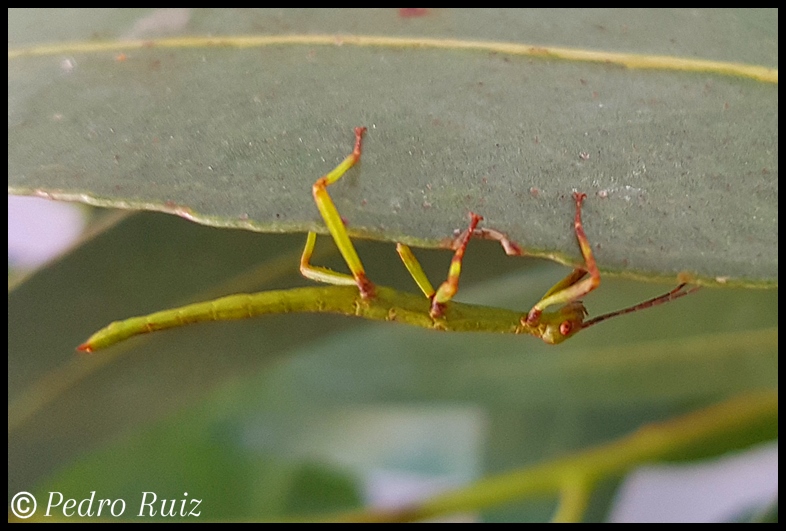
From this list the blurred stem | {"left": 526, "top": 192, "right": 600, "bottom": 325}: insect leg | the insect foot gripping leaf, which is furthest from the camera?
the blurred stem

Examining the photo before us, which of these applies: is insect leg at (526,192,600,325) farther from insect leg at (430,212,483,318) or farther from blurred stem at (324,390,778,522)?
blurred stem at (324,390,778,522)

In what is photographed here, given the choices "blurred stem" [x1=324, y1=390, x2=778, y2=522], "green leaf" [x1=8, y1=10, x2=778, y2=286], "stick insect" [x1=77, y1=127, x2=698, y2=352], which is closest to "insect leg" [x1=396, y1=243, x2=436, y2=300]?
"stick insect" [x1=77, y1=127, x2=698, y2=352]

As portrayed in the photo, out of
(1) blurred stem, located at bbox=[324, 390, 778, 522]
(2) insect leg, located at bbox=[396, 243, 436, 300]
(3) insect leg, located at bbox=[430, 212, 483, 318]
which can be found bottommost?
(1) blurred stem, located at bbox=[324, 390, 778, 522]

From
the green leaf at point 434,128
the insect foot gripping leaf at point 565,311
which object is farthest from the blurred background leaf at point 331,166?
the insect foot gripping leaf at point 565,311

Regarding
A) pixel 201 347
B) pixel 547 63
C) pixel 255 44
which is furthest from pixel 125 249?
pixel 547 63

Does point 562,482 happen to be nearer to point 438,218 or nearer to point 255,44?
point 438,218

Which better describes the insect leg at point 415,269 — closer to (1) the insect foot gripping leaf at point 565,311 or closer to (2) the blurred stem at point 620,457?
(1) the insect foot gripping leaf at point 565,311

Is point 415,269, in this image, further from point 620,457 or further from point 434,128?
point 620,457
